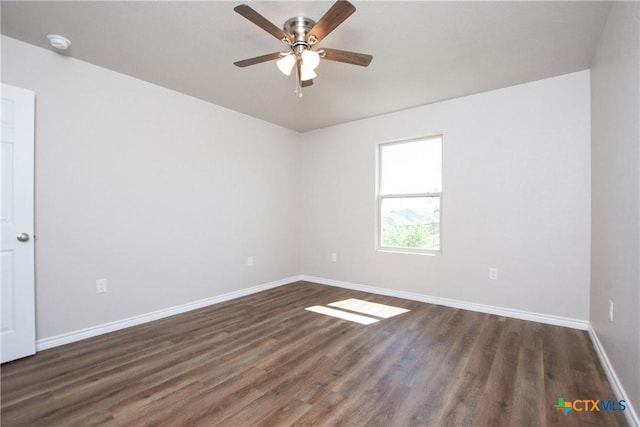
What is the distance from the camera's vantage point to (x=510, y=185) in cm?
312

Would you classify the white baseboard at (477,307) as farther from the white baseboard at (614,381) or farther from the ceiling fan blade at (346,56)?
the ceiling fan blade at (346,56)

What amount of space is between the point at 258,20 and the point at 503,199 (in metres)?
2.91

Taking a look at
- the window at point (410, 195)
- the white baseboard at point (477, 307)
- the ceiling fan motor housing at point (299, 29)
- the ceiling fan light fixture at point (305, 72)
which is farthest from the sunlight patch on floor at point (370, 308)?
the ceiling fan motor housing at point (299, 29)

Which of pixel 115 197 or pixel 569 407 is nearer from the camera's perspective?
pixel 569 407

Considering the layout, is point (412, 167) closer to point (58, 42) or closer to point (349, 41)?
point (349, 41)

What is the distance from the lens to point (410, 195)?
389cm

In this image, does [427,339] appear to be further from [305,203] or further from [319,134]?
[319,134]

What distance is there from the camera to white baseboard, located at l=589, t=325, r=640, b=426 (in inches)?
59.8

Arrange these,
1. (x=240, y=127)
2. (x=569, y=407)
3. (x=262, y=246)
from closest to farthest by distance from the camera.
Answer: (x=569, y=407) < (x=240, y=127) < (x=262, y=246)

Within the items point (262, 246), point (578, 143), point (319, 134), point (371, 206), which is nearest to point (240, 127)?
point (319, 134)

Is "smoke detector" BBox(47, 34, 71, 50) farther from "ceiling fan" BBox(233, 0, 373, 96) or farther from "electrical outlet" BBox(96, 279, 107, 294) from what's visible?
"electrical outlet" BBox(96, 279, 107, 294)

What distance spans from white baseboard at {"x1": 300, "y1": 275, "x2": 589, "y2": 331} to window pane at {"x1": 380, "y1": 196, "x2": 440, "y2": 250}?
621 millimetres

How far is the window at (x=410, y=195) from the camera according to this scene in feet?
12.1

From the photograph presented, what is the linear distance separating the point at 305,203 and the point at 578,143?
3.44 m
